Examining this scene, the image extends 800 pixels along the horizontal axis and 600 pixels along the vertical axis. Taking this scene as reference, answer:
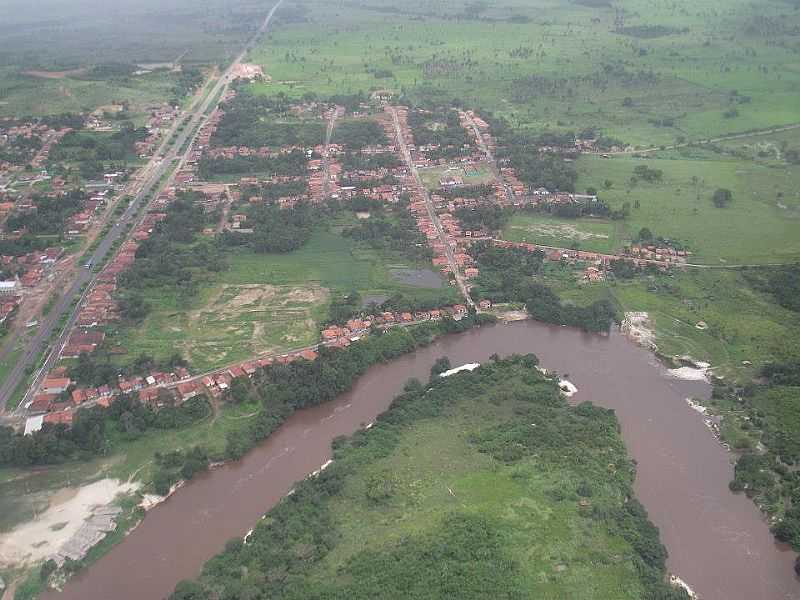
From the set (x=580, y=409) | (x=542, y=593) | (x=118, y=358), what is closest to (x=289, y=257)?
(x=118, y=358)

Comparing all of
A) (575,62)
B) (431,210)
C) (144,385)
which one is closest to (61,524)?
(144,385)

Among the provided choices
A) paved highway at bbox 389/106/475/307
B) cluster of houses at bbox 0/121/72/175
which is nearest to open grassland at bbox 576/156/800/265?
paved highway at bbox 389/106/475/307

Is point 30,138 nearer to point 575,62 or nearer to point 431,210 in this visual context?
point 431,210

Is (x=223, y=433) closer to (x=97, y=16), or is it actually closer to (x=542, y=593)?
(x=542, y=593)

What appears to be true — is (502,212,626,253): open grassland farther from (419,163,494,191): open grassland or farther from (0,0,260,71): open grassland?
(0,0,260,71): open grassland

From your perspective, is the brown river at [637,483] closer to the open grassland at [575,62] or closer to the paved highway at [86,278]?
the paved highway at [86,278]

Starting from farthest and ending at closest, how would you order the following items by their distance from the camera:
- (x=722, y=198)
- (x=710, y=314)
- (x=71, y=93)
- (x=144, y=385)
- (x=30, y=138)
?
(x=71, y=93) → (x=30, y=138) → (x=722, y=198) → (x=710, y=314) → (x=144, y=385)
